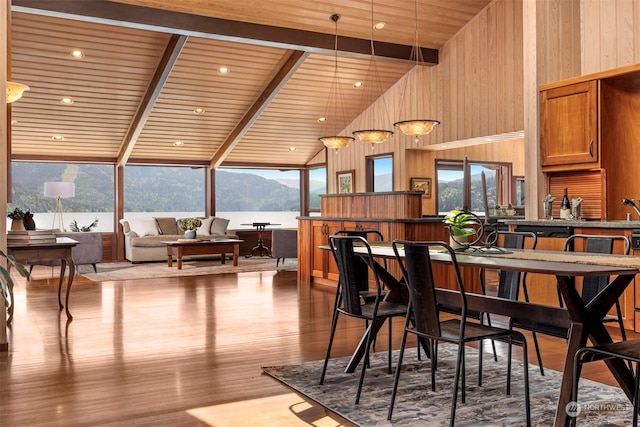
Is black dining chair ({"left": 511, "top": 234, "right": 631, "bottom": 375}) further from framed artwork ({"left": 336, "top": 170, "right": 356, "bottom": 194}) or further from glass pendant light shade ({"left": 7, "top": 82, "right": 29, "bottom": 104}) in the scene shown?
framed artwork ({"left": 336, "top": 170, "right": 356, "bottom": 194})

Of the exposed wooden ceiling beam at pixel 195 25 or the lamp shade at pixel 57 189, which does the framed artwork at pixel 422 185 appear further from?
the lamp shade at pixel 57 189

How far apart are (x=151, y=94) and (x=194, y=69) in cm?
79

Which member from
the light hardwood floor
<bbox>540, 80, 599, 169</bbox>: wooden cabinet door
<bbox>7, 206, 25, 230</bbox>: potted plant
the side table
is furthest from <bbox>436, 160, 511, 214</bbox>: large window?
<bbox>7, 206, 25, 230</bbox>: potted plant

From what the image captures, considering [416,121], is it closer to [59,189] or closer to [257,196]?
[59,189]

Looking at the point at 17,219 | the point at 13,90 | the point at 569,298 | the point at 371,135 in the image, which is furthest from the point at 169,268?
the point at 569,298

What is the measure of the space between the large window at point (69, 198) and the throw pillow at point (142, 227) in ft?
3.39

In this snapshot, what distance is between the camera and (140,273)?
364 inches

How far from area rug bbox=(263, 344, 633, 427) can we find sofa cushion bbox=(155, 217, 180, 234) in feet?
28.8

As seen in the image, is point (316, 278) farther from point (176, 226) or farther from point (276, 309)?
point (176, 226)

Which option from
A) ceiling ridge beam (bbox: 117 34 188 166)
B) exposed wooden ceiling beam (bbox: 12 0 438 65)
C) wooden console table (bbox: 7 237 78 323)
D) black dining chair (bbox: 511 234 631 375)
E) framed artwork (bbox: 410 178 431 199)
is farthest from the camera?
framed artwork (bbox: 410 178 431 199)

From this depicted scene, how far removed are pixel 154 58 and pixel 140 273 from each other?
3338 mm

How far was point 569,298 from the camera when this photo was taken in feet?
8.24

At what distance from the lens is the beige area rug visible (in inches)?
354

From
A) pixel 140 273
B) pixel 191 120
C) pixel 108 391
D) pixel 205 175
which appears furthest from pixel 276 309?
pixel 205 175
